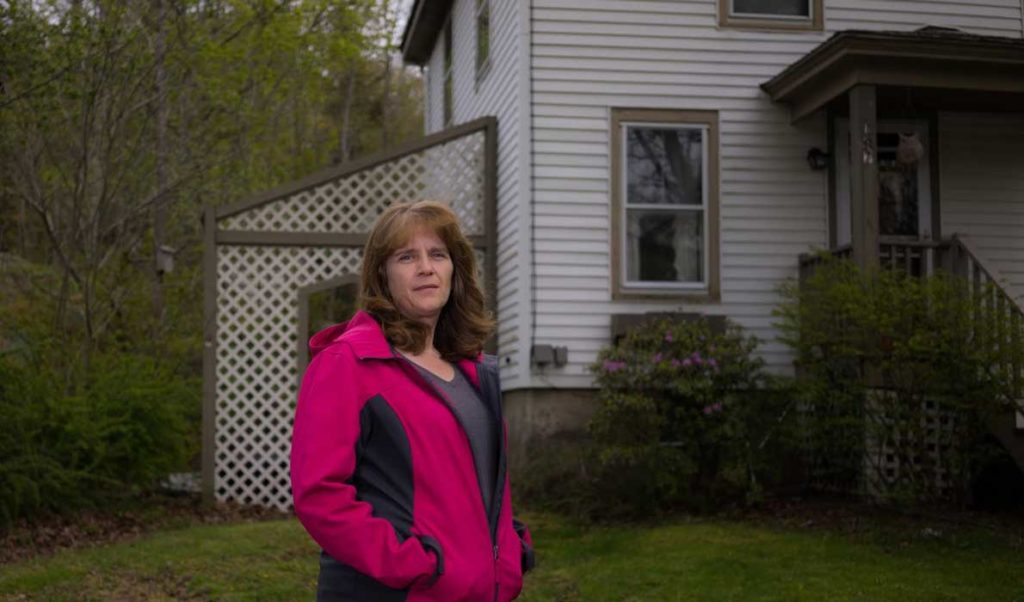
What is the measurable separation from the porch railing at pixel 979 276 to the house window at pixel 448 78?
7.01 metres

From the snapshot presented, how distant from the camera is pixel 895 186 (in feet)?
40.7

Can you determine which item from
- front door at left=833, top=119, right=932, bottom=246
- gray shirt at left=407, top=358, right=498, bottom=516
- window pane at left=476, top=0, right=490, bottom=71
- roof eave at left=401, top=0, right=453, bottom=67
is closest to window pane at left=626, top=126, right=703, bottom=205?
front door at left=833, top=119, right=932, bottom=246

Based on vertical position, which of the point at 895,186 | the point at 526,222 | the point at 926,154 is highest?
the point at 926,154

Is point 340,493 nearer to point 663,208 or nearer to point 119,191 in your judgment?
point 663,208

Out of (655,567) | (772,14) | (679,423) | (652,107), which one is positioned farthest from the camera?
(772,14)

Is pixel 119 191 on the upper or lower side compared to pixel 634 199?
upper

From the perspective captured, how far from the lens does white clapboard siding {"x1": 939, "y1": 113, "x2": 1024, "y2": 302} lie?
12508mm

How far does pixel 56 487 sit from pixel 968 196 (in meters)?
8.72

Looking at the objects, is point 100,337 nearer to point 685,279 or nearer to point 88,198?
point 88,198

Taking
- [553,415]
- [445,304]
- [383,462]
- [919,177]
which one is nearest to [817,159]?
[919,177]

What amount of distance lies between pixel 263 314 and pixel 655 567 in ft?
17.3

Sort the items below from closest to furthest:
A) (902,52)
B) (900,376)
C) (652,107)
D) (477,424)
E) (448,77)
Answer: (477,424) → (900,376) → (902,52) → (652,107) → (448,77)

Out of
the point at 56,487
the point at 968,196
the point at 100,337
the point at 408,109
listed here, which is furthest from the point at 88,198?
the point at 408,109

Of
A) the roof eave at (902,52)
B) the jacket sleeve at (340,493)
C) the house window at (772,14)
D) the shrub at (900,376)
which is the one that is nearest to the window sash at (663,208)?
the house window at (772,14)
